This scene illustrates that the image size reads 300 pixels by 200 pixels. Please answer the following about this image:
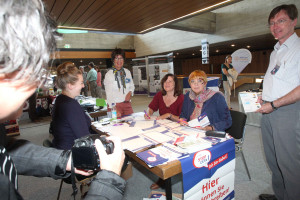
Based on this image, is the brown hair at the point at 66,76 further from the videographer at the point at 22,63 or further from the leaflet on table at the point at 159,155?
the videographer at the point at 22,63

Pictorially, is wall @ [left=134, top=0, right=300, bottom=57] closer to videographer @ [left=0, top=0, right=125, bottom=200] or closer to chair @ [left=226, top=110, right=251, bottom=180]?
chair @ [left=226, top=110, right=251, bottom=180]

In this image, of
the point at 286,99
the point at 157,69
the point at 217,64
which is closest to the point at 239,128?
the point at 286,99

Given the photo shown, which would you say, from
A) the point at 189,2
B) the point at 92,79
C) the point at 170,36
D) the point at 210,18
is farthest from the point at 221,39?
the point at 92,79

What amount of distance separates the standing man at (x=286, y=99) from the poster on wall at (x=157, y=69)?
23.1 feet

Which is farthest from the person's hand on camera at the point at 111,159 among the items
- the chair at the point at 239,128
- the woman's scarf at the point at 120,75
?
the woman's scarf at the point at 120,75

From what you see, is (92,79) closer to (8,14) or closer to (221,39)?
(221,39)

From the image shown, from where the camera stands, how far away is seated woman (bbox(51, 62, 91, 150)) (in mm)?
1519

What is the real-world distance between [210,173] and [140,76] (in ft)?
30.9

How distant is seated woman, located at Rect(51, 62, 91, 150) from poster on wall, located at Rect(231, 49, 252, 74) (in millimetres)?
5198

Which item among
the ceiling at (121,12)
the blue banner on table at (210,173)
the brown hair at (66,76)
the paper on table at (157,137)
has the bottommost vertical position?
the blue banner on table at (210,173)

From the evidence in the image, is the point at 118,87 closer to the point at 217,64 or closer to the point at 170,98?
the point at 170,98

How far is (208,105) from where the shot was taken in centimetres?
193

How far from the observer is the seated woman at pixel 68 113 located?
1.52m

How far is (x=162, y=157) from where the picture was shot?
114cm
